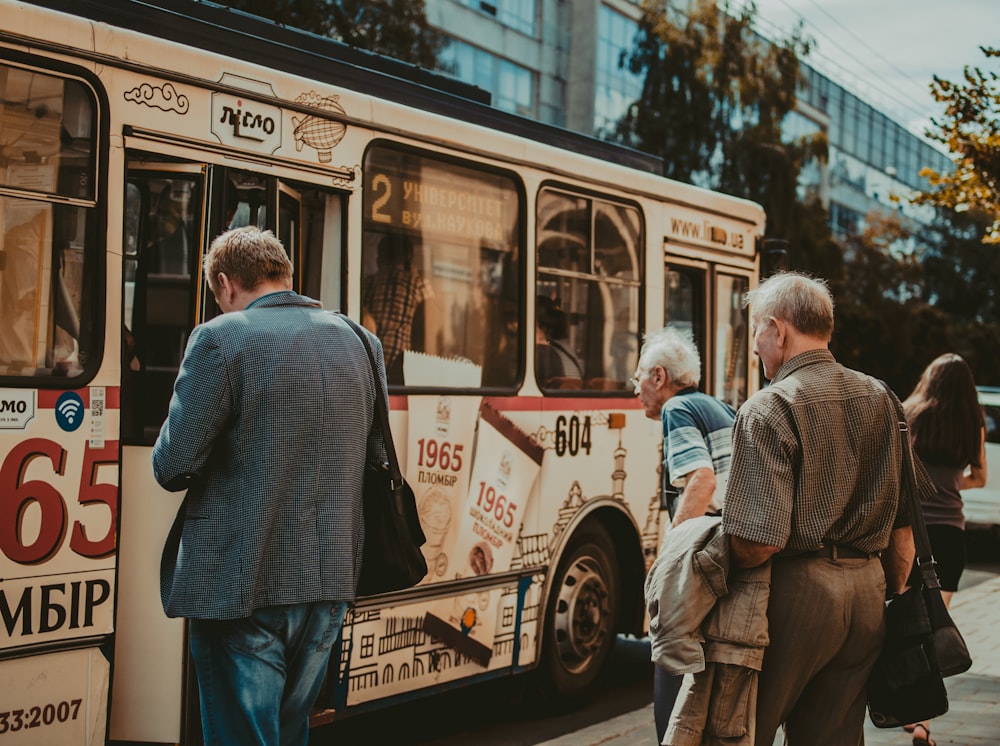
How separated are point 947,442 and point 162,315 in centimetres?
395

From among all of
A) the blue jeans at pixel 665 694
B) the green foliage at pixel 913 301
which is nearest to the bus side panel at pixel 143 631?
the blue jeans at pixel 665 694

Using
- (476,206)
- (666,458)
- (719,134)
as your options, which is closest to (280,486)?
(666,458)

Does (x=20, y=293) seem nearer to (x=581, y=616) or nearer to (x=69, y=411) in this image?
(x=69, y=411)

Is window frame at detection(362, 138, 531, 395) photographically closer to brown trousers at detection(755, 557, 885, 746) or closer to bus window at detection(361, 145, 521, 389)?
bus window at detection(361, 145, 521, 389)

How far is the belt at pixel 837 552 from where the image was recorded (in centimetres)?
355

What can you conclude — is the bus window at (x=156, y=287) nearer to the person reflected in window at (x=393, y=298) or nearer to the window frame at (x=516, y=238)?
the window frame at (x=516, y=238)

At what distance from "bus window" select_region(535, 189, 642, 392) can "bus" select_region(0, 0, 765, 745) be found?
0.02 meters

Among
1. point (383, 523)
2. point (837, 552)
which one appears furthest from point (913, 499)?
point (383, 523)

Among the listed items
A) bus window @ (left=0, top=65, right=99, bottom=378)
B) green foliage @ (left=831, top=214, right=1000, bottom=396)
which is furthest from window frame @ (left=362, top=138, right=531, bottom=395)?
green foliage @ (left=831, top=214, right=1000, bottom=396)

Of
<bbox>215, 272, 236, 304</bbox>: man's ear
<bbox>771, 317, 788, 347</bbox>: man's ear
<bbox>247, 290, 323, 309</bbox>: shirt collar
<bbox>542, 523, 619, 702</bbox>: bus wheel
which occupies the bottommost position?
<bbox>542, 523, 619, 702</bbox>: bus wheel

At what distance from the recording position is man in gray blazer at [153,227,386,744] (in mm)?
3455

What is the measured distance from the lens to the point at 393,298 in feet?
19.2

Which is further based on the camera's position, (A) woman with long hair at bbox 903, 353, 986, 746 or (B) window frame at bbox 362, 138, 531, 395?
(A) woman with long hair at bbox 903, 353, 986, 746

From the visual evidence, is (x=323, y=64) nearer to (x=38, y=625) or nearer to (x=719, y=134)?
(x=38, y=625)
